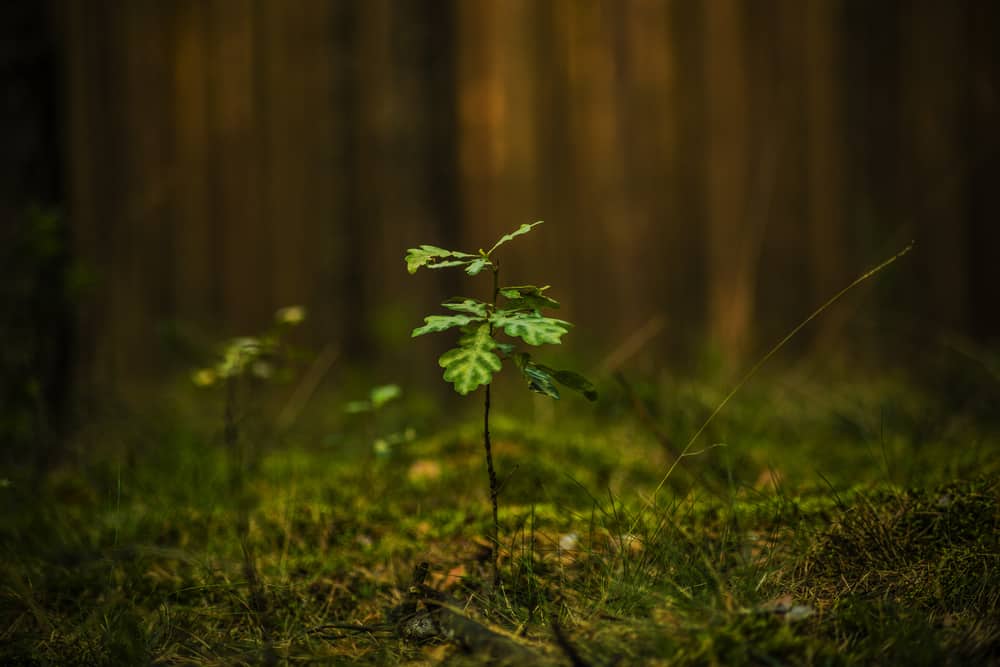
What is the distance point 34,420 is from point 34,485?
35 centimetres

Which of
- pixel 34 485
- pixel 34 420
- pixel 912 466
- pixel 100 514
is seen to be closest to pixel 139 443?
pixel 34 420

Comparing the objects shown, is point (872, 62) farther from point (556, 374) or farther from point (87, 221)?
point (87, 221)

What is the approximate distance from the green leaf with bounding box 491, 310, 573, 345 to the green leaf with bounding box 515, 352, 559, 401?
0.26 ft

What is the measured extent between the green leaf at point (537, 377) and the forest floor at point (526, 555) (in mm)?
126

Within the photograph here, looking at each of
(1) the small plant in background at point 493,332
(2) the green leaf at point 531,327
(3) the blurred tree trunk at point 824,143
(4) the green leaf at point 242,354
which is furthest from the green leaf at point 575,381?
(3) the blurred tree trunk at point 824,143

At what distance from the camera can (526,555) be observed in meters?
1.31

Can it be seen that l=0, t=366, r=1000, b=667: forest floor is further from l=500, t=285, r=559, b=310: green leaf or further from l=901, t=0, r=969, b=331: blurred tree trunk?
l=901, t=0, r=969, b=331: blurred tree trunk

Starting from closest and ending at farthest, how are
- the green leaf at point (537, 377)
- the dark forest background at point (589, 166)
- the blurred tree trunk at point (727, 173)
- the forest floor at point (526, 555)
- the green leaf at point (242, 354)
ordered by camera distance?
1. the forest floor at point (526, 555)
2. the green leaf at point (537, 377)
3. the green leaf at point (242, 354)
4. the dark forest background at point (589, 166)
5. the blurred tree trunk at point (727, 173)

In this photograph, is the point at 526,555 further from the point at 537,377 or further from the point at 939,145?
the point at 939,145

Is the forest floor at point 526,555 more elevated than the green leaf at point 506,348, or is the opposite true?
the green leaf at point 506,348

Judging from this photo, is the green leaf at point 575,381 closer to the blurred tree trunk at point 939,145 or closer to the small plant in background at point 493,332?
the small plant in background at point 493,332

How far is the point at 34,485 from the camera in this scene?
1877mm

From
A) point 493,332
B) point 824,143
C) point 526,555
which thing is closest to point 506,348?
point 493,332

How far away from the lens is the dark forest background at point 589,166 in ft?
10.8
